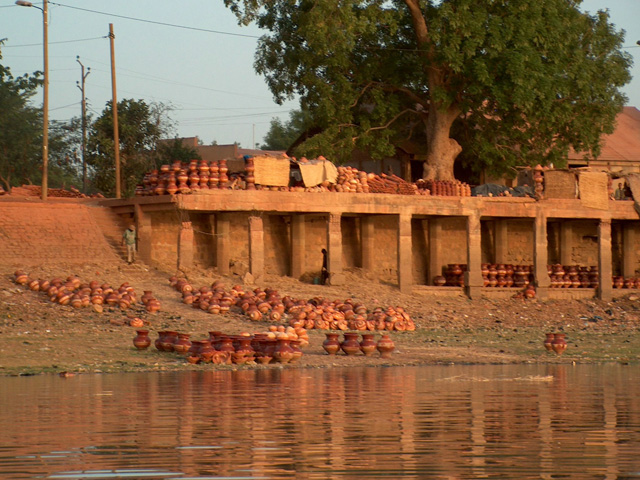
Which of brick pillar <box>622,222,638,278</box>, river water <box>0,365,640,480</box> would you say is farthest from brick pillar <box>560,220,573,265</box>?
river water <box>0,365,640,480</box>

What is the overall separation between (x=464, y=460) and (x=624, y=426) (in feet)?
8.35

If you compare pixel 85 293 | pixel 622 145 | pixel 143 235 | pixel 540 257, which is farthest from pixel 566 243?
pixel 85 293

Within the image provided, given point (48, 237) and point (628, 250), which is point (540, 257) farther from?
point (48, 237)

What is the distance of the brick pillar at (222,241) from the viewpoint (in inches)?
1184

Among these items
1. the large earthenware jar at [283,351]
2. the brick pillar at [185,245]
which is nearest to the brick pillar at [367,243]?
the brick pillar at [185,245]

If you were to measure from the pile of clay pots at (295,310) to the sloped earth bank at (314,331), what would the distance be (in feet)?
0.93

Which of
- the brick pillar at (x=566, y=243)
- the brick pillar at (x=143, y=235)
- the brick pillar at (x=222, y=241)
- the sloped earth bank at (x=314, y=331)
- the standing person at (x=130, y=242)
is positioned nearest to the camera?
the sloped earth bank at (x=314, y=331)

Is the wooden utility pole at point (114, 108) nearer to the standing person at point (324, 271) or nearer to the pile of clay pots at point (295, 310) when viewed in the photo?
the standing person at point (324, 271)

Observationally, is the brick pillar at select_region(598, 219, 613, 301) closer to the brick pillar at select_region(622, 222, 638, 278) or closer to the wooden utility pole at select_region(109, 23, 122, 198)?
the brick pillar at select_region(622, 222, 638, 278)

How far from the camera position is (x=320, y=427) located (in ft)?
31.1

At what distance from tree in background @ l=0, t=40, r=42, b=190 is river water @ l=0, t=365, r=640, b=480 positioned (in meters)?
34.8

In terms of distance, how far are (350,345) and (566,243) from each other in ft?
63.5

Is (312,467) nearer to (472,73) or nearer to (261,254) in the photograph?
(261,254)

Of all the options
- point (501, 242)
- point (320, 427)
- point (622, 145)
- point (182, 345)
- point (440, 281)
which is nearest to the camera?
point (320, 427)
